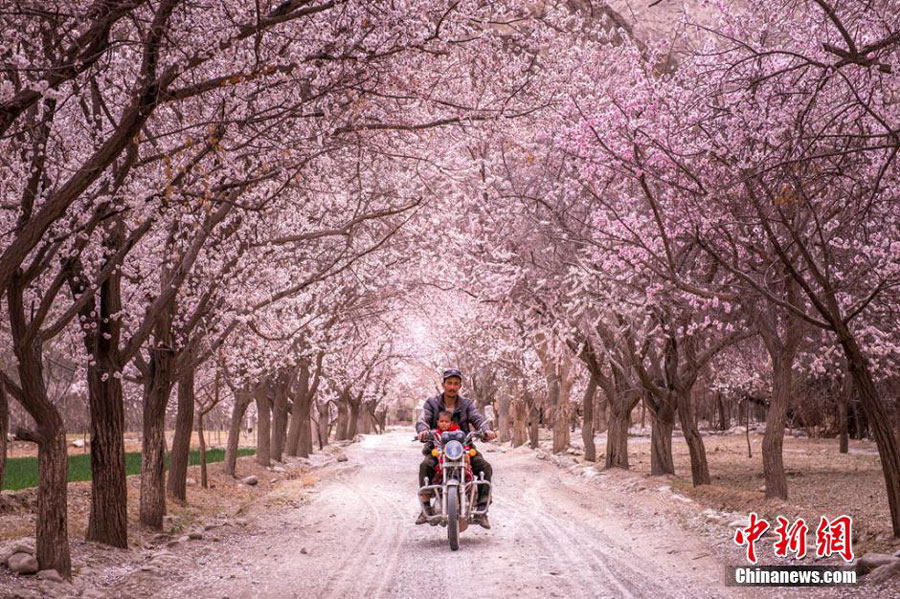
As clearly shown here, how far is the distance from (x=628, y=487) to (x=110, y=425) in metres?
12.4

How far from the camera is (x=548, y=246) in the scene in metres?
18.5

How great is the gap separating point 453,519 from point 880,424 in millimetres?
5206

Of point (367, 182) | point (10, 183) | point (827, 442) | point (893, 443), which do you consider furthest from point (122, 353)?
point (827, 442)

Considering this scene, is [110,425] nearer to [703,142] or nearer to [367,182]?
[367,182]

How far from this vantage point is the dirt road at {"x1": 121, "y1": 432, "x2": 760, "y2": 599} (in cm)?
837

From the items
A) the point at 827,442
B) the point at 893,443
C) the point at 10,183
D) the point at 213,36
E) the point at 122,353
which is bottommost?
the point at 827,442

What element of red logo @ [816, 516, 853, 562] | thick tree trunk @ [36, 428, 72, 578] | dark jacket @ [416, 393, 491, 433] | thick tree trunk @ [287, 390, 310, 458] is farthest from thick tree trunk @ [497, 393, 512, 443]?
thick tree trunk @ [36, 428, 72, 578]

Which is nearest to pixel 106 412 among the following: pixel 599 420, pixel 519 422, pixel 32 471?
pixel 32 471

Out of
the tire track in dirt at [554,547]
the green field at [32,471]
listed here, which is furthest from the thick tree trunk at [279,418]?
the tire track in dirt at [554,547]

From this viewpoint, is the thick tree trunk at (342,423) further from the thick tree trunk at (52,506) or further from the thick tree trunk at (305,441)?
the thick tree trunk at (52,506)

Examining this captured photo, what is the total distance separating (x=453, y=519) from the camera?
1047 cm

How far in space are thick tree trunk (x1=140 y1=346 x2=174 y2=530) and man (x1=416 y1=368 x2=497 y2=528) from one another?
4.94 meters

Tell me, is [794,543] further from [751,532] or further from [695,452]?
[695,452]

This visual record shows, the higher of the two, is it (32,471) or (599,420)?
(32,471)
